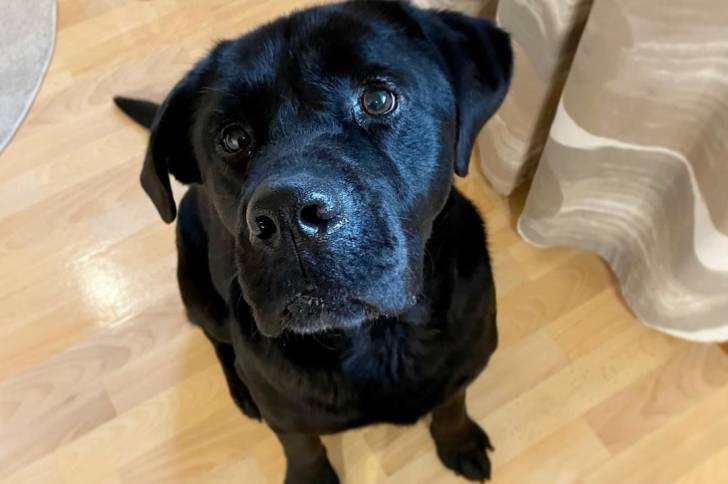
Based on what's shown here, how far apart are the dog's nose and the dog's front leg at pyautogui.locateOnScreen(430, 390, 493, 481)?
71 centimetres

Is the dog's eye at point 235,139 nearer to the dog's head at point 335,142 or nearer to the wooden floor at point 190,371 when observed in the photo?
the dog's head at point 335,142

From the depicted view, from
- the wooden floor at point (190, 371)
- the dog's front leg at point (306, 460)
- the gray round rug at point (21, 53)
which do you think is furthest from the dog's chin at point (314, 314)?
the gray round rug at point (21, 53)

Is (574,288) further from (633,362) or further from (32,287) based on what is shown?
(32,287)

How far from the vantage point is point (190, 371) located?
1631 mm

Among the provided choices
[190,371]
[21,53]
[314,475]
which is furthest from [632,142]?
[21,53]

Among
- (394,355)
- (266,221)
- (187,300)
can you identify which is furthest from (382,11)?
(187,300)

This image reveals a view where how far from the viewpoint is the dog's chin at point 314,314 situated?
35.5 inches

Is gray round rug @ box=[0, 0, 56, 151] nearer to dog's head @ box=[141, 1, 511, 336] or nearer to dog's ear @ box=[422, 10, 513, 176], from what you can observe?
dog's head @ box=[141, 1, 511, 336]

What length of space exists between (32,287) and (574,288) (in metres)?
1.17

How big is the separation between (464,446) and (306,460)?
11.9 inches

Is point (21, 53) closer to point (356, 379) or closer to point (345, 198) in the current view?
point (356, 379)

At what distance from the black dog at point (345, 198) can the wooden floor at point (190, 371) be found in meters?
0.33

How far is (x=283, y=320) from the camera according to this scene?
3.05 feet

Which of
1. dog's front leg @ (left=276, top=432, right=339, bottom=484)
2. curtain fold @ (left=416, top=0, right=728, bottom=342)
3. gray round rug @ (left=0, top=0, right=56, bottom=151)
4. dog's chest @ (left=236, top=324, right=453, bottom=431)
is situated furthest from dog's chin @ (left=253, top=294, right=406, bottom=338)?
gray round rug @ (left=0, top=0, right=56, bottom=151)
